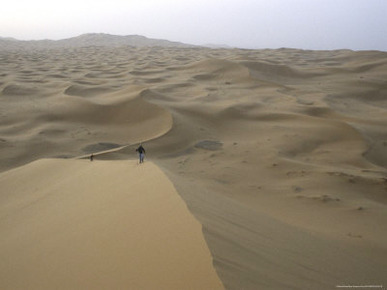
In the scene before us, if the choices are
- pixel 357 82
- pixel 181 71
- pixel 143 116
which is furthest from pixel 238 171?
pixel 181 71

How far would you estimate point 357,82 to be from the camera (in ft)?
20.0

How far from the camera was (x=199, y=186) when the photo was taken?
206cm

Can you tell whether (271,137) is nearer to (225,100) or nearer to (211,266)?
(225,100)

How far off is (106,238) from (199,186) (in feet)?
2.79

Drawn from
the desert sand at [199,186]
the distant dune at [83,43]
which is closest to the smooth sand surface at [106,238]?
the desert sand at [199,186]

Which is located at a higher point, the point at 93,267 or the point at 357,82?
the point at 357,82

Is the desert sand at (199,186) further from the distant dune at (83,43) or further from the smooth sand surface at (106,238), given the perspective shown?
the distant dune at (83,43)

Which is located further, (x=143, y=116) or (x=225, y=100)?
(x=225, y=100)

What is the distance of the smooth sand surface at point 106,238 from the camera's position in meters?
1.07

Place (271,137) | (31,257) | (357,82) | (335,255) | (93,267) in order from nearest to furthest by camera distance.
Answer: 1. (93,267)
2. (31,257)
3. (335,255)
4. (271,137)
5. (357,82)

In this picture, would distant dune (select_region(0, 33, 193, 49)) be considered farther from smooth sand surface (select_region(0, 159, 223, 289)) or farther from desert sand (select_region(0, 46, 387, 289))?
smooth sand surface (select_region(0, 159, 223, 289))

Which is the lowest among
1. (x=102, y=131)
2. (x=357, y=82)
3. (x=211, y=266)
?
(x=102, y=131)

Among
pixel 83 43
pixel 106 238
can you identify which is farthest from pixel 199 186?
pixel 83 43

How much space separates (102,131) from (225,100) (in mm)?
1896
